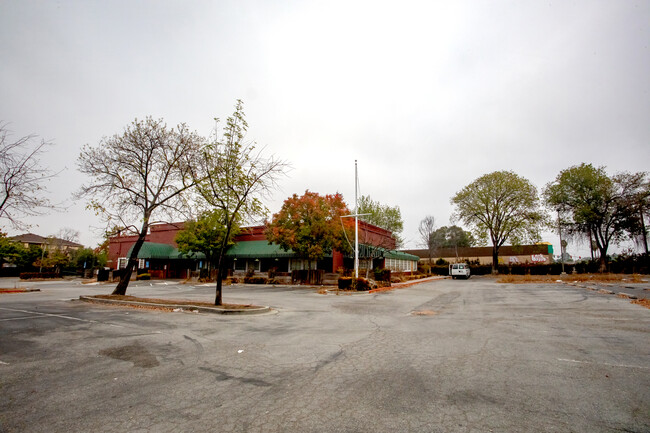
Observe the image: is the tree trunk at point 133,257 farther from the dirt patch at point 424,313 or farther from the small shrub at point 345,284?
→ the dirt patch at point 424,313

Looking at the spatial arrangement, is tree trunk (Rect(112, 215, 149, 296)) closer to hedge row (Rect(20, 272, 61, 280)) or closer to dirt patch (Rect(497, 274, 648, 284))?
dirt patch (Rect(497, 274, 648, 284))

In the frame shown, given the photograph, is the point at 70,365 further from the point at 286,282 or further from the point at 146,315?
the point at 286,282

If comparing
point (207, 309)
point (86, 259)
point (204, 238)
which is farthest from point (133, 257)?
point (86, 259)

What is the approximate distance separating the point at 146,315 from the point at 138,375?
709 cm

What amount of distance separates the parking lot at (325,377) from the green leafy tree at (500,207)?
4619cm

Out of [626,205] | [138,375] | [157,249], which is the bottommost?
[138,375]

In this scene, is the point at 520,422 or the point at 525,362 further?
the point at 525,362

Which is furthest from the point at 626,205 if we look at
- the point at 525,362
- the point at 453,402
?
the point at 453,402

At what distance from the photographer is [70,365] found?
19.8 ft

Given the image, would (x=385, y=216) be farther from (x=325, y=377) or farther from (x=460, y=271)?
(x=325, y=377)

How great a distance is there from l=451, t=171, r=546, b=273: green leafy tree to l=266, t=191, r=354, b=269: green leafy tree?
3132cm

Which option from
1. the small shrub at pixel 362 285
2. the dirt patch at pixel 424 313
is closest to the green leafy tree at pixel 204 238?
the small shrub at pixel 362 285

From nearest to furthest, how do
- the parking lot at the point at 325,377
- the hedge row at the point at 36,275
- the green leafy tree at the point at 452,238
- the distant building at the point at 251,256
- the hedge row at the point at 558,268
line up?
the parking lot at the point at 325,377
the distant building at the point at 251,256
the hedge row at the point at 558,268
the hedge row at the point at 36,275
the green leafy tree at the point at 452,238

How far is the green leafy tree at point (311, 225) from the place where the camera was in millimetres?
29422
